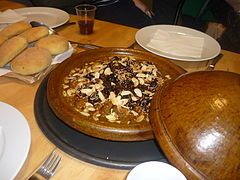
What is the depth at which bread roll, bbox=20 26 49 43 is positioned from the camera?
3.34ft

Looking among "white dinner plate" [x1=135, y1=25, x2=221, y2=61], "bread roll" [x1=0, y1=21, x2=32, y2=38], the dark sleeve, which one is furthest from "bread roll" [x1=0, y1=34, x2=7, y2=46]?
the dark sleeve

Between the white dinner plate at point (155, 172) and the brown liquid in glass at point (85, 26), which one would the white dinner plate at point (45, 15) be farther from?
the white dinner plate at point (155, 172)

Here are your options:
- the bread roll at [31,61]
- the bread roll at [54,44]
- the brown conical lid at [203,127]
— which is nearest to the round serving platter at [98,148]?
the brown conical lid at [203,127]

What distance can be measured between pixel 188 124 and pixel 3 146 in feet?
1.39

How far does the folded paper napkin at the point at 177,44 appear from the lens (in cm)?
104

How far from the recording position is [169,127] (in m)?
0.54

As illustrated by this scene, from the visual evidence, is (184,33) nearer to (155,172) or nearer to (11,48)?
(11,48)

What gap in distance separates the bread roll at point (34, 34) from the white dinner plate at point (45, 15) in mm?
249

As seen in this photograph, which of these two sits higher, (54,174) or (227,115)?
(227,115)

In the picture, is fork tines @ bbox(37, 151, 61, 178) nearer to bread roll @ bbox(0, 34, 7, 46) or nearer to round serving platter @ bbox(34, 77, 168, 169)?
round serving platter @ bbox(34, 77, 168, 169)

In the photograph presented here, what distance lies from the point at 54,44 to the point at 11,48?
15cm

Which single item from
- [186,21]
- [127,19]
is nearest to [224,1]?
[186,21]

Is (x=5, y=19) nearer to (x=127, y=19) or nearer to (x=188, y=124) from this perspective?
(x=188, y=124)

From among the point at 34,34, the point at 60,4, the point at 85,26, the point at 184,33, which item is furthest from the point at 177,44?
the point at 60,4
